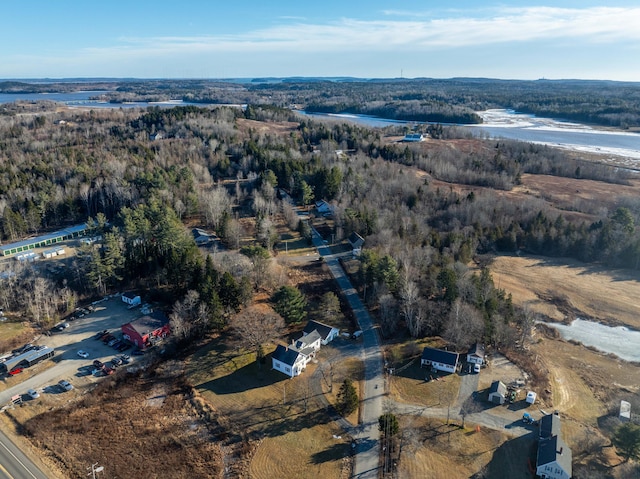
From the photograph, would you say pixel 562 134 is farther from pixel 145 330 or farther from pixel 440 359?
pixel 145 330

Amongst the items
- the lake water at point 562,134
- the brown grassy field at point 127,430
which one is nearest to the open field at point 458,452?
the brown grassy field at point 127,430

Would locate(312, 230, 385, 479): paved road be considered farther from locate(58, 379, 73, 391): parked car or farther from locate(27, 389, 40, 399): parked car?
locate(27, 389, 40, 399): parked car

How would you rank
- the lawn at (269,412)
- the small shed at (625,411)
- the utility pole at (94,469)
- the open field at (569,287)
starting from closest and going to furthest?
the utility pole at (94,469) → the lawn at (269,412) → the small shed at (625,411) → the open field at (569,287)

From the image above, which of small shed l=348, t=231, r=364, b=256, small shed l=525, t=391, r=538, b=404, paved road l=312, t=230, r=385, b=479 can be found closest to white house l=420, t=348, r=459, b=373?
paved road l=312, t=230, r=385, b=479

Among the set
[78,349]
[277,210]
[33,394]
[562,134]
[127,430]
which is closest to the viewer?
[127,430]

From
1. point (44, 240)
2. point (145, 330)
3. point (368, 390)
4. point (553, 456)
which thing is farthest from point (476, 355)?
Result: point (44, 240)

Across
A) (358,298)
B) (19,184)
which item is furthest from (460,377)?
(19,184)

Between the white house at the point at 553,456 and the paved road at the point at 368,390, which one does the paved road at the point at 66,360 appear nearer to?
the paved road at the point at 368,390

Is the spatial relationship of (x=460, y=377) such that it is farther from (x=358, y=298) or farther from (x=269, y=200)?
(x=269, y=200)
